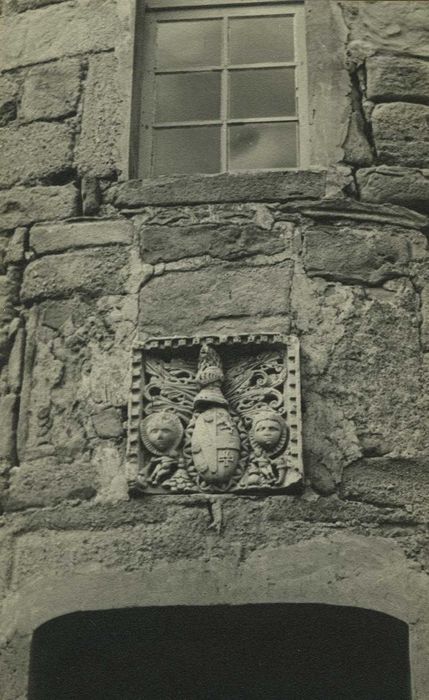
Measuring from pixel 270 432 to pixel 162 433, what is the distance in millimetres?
371

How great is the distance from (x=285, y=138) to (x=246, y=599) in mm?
2025

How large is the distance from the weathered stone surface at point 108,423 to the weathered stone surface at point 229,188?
0.89 metres

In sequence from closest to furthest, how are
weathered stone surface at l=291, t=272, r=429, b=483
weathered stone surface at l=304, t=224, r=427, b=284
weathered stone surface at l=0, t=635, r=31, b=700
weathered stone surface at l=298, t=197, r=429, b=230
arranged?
weathered stone surface at l=0, t=635, r=31, b=700 < weathered stone surface at l=291, t=272, r=429, b=483 < weathered stone surface at l=304, t=224, r=427, b=284 < weathered stone surface at l=298, t=197, r=429, b=230

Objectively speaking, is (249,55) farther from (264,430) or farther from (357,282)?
(264,430)

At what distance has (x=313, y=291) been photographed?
16.5 ft

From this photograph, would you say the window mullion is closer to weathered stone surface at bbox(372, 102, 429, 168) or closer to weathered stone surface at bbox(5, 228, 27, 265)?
weathered stone surface at bbox(372, 102, 429, 168)

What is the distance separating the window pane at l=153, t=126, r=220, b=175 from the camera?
5586 mm

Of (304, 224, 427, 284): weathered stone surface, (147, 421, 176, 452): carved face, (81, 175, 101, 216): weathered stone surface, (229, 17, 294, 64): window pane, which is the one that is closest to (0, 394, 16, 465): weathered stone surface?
(147, 421, 176, 452): carved face

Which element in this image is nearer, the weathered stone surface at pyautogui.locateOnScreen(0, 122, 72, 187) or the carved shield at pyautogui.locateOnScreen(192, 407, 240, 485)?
the carved shield at pyautogui.locateOnScreen(192, 407, 240, 485)

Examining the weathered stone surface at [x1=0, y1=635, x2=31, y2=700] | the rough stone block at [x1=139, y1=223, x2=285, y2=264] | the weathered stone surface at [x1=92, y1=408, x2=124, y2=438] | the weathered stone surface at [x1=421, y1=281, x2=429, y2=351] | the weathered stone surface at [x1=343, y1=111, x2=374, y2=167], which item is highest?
the weathered stone surface at [x1=343, y1=111, x2=374, y2=167]

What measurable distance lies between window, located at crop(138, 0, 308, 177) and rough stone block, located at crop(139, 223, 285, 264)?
18.2 inches

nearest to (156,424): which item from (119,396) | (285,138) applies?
(119,396)

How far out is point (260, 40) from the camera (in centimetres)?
589

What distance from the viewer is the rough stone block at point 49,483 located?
4.80m
